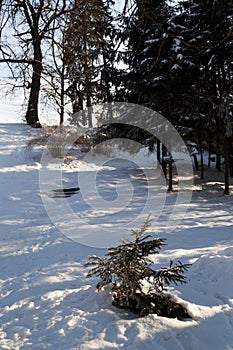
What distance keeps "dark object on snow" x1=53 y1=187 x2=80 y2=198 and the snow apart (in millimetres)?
242

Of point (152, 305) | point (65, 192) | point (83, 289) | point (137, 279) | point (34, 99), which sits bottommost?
point (83, 289)

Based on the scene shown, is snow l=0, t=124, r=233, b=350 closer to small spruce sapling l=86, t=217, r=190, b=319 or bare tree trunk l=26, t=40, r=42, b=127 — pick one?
small spruce sapling l=86, t=217, r=190, b=319

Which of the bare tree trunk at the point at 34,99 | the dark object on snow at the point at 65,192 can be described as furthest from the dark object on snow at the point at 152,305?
the bare tree trunk at the point at 34,99

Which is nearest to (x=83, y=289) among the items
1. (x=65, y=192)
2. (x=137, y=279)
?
(x=137, y=279)

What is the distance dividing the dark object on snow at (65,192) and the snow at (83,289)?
0.79 ft

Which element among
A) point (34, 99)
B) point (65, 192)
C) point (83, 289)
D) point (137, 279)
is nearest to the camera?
point (137, 279)

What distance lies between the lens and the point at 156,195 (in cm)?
999

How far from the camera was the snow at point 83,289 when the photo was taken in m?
2.69

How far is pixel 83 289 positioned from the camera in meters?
3.70

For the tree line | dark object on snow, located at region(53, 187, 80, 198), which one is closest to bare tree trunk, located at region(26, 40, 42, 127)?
the tree line

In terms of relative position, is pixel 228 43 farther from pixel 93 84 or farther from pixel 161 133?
pixel 93 84

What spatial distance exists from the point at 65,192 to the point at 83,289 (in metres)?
5.34

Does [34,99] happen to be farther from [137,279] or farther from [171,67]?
[137,279]

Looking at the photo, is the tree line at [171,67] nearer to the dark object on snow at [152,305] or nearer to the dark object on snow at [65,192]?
the dark object on snow at [65,192]
